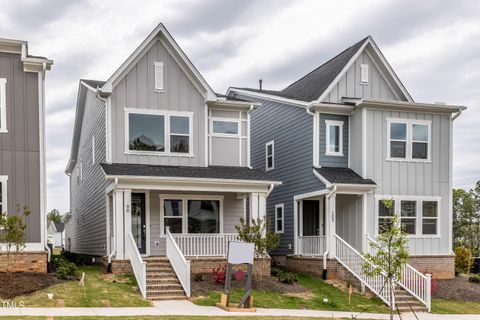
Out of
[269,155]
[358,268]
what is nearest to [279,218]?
[269,155]

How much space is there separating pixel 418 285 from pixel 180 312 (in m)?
8.08

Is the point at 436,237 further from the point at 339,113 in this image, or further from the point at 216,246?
the point at 216,246

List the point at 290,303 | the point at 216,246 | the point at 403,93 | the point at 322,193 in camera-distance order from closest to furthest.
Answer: the point at 290,303 → the point at 216,246 → the point at 322,193 → the point at 403,93

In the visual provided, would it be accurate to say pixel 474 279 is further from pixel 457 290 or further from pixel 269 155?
pixel 269 155

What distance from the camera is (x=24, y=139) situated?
711 inches

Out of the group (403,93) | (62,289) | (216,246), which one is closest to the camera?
(62,289)

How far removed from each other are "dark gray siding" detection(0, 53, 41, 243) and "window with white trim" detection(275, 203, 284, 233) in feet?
36.2

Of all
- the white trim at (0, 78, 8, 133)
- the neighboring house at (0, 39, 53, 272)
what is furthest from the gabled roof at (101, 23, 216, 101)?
the white trim at (0, 78, 8, 133)

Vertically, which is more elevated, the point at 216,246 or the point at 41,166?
the point at 41,166

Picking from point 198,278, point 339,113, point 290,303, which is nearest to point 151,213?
point 198,278

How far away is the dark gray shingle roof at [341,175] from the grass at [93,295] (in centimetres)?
814

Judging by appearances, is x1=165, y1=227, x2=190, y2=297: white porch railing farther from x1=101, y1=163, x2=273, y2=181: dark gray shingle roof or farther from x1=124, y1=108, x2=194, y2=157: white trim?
x1=124, y1=108, x2=194, y2=157: white trim

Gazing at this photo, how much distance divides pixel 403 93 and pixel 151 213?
1160cm

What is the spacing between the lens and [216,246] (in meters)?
20.2
